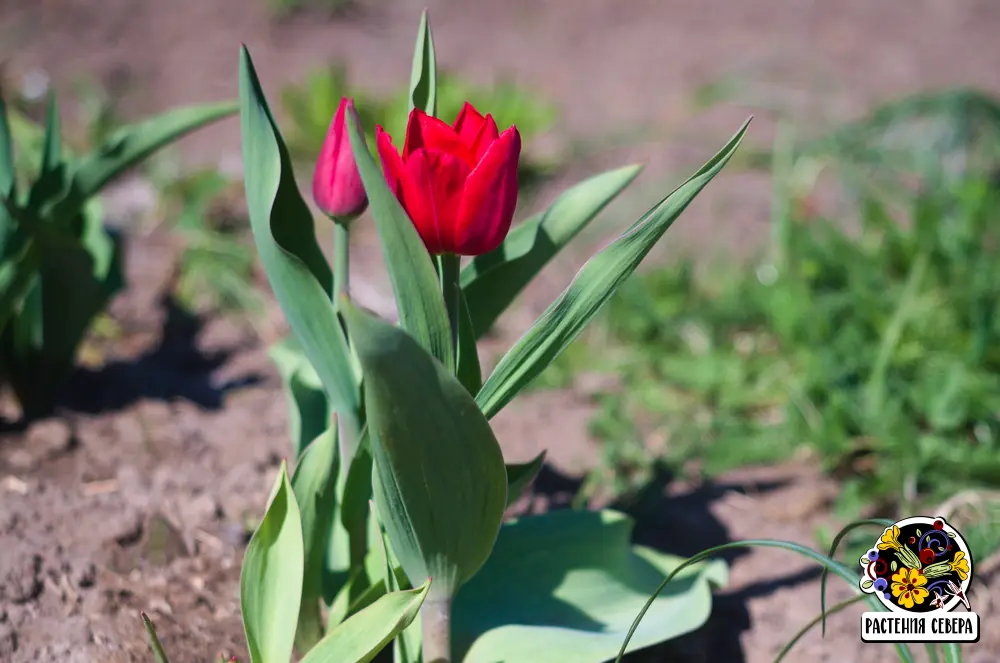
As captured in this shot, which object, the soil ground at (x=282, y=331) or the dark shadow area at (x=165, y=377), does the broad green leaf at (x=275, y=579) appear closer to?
the soil ground at (x=282, y=331)

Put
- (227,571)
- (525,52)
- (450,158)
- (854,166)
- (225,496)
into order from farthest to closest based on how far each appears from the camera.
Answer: (525,52) → (854,166) → (225,496) → (227,571) → (450,158)

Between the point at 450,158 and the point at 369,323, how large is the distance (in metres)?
0.22

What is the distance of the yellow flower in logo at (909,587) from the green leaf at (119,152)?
1.25 metres

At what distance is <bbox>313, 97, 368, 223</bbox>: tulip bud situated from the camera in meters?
1.12

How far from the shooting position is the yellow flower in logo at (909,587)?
105 cm

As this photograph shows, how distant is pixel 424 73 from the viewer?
1.17 metres

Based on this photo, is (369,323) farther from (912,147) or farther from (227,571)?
(912,147)

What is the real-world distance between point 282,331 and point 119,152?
905mm

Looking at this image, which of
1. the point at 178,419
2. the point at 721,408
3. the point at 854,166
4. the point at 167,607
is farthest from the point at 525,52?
the point at 167,607

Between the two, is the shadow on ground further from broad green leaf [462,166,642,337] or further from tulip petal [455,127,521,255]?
tulip petal [455,127,521,255]

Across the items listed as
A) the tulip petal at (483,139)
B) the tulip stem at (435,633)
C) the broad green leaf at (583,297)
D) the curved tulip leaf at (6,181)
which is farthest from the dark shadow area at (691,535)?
the curved tulip leaf at (6,181)

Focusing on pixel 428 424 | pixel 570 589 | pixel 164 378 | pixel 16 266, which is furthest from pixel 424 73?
pixel 164 378

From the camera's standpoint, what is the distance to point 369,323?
0.85 meters

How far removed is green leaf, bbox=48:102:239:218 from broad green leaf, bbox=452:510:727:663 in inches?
34.3
